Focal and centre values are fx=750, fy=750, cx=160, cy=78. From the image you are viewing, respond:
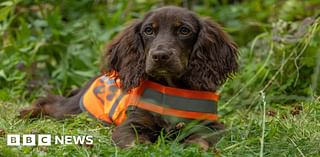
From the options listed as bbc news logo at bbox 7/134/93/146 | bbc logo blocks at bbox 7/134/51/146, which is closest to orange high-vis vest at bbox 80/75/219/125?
bbc news logo at bbox 7/134/93/146

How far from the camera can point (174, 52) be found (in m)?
4.50

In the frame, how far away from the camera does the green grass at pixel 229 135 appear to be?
398 cm

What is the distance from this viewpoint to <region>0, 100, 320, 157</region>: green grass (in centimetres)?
398

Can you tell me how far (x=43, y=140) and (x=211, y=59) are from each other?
4.28 feet

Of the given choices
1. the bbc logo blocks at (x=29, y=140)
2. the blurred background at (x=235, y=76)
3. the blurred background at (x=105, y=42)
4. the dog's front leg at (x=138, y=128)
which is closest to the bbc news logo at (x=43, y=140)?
the bbc logo blocks at (x=29, y=140)

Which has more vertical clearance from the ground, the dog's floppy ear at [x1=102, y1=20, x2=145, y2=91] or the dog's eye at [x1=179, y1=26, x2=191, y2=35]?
the dog's eye at [x1=179, y1=26, x2=191, y2=35]

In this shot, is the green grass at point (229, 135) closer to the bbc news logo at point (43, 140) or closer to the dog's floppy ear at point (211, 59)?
the bbc news logo at point (43, 140)

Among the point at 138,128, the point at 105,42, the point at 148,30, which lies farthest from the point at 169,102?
the point at 105,42

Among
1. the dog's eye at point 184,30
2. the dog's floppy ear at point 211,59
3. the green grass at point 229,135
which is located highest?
the dog's eye at point 184,30

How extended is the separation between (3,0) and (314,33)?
10.4 feet

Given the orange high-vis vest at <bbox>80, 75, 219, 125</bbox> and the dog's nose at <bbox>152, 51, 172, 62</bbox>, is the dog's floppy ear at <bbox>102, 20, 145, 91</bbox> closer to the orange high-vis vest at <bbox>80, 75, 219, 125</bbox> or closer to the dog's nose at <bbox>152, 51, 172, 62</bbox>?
the orange high-vis vest at <bbox>80, 75, 219, 125</bbox>

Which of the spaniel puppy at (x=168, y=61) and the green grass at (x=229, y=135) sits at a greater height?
the spaniel puppy at (x=168, y=61)

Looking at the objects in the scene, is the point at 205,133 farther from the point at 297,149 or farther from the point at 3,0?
the point at 3,0

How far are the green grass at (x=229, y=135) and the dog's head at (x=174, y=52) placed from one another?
40cm
